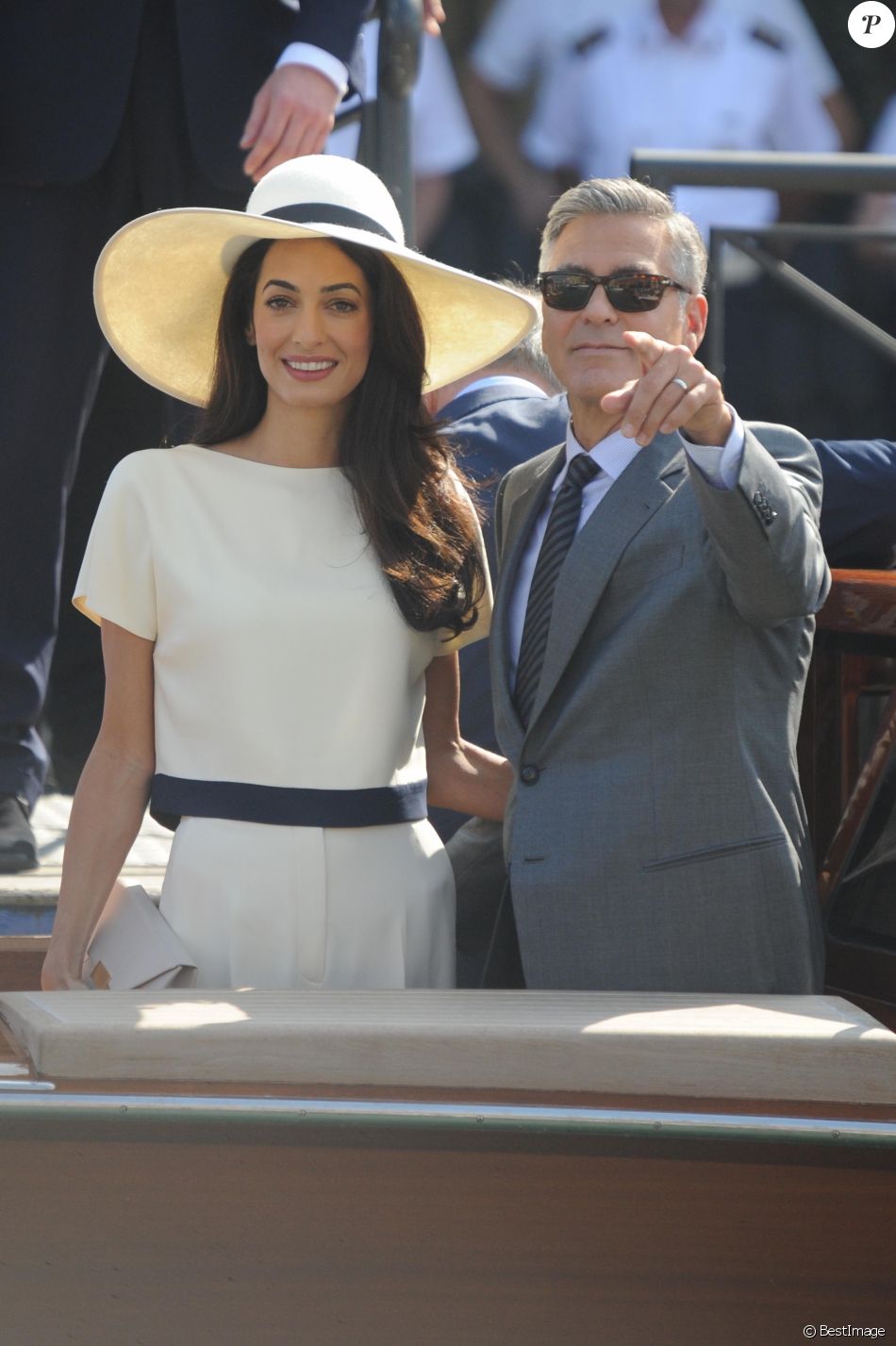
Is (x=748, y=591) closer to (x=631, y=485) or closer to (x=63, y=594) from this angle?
(x=631, y=485)

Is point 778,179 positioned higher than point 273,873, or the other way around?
point 778,179

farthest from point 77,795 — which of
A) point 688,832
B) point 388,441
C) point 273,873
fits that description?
point 688,832

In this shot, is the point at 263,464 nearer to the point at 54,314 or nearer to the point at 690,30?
the point at 54,314

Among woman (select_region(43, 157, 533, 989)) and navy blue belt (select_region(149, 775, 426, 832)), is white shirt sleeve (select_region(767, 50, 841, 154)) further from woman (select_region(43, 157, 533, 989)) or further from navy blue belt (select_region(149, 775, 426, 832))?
navy blue belt (select_region(149, 775, 426, 832))

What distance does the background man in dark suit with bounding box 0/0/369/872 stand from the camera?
3121 mm

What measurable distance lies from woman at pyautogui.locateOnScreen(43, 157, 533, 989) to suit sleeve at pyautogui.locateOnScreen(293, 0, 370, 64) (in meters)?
0.87

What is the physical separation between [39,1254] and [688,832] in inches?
31.6

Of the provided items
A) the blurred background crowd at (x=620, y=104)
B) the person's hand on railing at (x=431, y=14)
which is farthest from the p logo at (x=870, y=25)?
the person's hand on railing at (x=431, y=14)

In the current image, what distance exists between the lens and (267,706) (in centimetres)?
222

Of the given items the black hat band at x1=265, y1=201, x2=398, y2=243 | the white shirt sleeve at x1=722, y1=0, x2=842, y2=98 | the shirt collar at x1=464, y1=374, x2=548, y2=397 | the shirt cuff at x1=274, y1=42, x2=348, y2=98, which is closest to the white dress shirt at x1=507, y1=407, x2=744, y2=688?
the black hat band at x1=265, y1=201, x2=398, y2=243

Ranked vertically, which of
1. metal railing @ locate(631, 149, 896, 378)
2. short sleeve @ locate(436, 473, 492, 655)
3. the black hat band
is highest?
metal railing @ locate(631, 149, 896, 378)

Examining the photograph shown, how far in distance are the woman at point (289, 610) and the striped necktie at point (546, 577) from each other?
127mm

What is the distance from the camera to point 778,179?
3078mm

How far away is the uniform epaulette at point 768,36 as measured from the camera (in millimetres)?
4645
